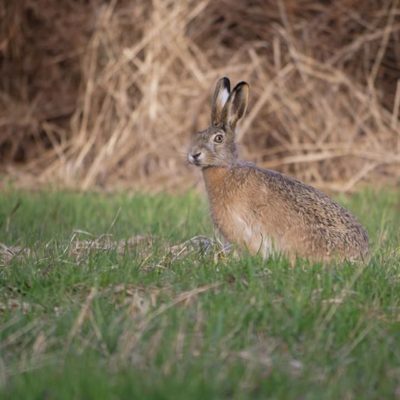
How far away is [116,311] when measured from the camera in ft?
15.6

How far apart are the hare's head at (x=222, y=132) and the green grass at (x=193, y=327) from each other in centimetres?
87

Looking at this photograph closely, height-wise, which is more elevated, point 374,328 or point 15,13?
point 15,13

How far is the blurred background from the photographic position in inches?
525

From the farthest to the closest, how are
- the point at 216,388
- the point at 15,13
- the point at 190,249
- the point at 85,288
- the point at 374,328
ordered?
the point at 15,13 → the point at 190,249 → the point at 85,288 → the point at 374,328 → the point at 216,388

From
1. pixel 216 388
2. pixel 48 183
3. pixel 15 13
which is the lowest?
pixel 48 183

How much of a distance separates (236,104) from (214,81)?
651 centimetres

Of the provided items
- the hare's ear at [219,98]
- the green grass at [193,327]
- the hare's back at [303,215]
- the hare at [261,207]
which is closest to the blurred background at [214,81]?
the hare's ear at [219,98]

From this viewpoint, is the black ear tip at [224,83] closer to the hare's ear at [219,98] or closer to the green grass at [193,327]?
the hare's ear at [219,98]

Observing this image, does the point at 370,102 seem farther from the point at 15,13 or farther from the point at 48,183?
the point at 15,13

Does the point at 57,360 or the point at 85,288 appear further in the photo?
the point at 85,288

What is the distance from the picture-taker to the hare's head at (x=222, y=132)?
6.90 m

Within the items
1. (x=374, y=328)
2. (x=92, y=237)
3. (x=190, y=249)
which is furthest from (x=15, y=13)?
(x=374, y=328)

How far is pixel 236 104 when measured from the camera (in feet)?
23.2

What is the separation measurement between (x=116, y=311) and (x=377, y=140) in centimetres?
917
